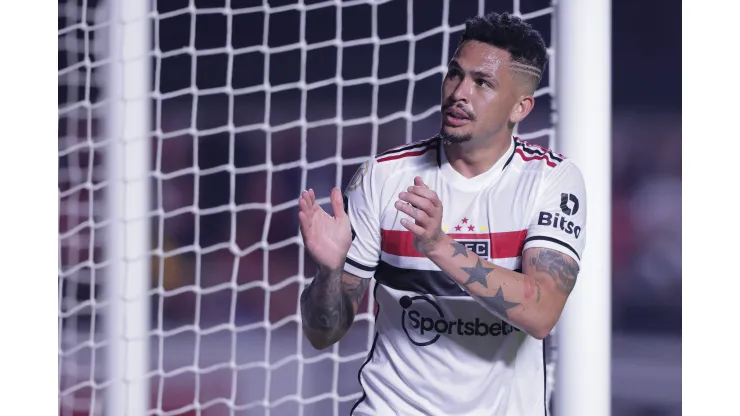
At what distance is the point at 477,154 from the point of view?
1489 mm

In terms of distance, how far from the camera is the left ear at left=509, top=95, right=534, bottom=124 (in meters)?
1.50

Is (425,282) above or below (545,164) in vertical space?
below

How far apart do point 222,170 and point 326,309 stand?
1.02m

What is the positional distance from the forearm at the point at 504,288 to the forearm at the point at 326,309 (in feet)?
0.82

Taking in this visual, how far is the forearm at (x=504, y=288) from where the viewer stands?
1.26 metres

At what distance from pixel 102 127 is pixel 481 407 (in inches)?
47.9

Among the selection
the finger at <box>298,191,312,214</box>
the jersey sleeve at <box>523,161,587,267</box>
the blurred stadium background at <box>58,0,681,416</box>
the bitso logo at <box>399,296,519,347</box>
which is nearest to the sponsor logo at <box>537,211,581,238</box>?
the jersey sleeve at <box>523,161,587,267</box>

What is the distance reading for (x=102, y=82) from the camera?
78.8 inches

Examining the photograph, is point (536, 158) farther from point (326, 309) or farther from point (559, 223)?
point (326, 309)

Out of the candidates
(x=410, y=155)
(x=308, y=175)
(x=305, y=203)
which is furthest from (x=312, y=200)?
(x=308, y=175)

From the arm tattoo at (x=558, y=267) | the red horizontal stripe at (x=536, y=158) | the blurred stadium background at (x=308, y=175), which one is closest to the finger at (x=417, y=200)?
the arm tattoo at (x=558, y=267)
